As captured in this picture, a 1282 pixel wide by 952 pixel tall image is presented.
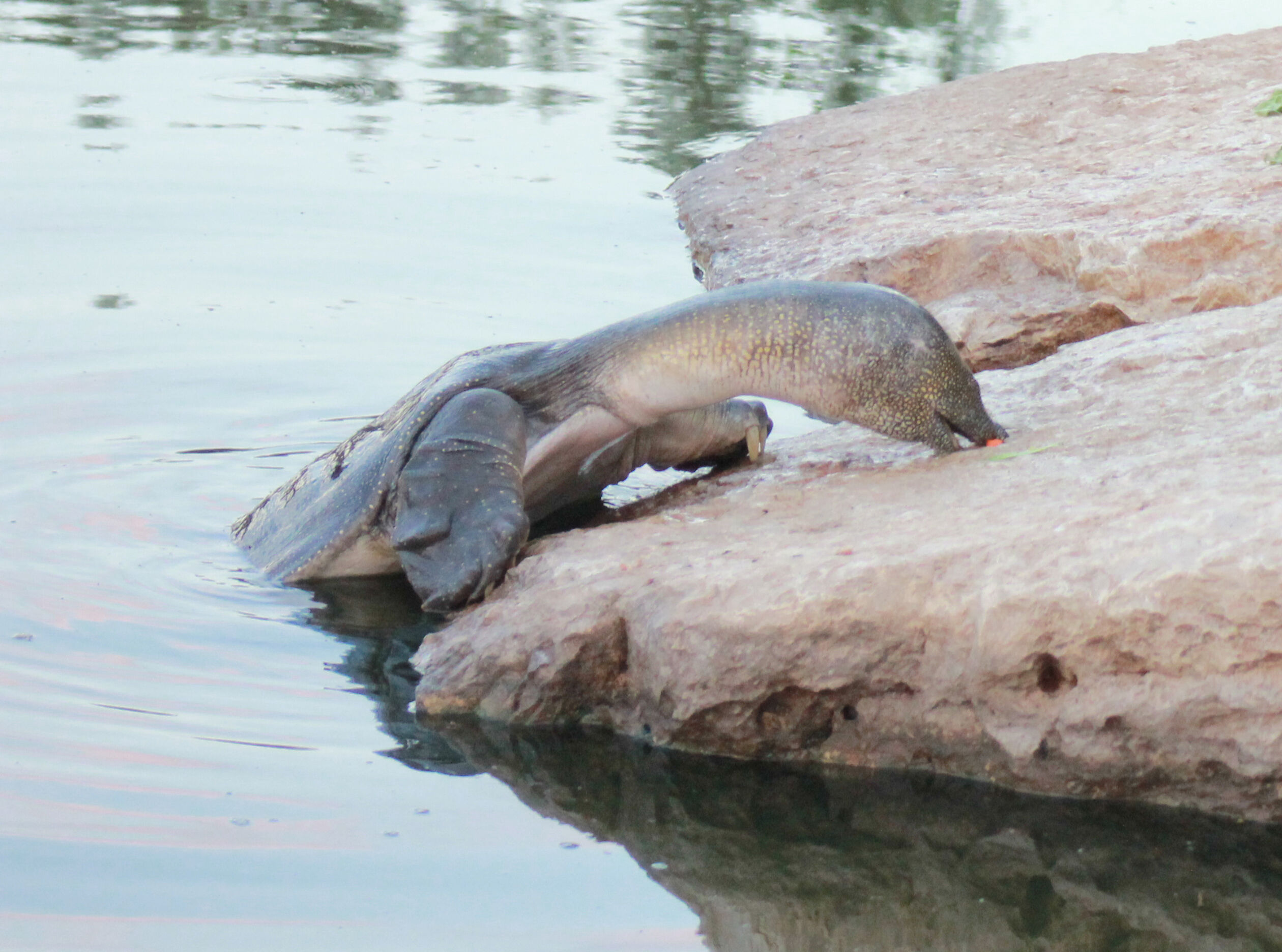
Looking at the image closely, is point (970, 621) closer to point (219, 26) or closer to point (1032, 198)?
point (1032, 198)

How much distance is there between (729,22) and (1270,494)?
1156 centimetres

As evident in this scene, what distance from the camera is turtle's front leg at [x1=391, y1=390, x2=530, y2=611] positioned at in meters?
4.06

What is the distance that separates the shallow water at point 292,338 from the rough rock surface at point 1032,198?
589 mm

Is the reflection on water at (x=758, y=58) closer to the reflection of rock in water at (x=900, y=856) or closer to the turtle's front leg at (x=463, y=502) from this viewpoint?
the turtle's front leg at (x=463, y=502)

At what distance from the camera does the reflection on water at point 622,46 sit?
10.8 metres

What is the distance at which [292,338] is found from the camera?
22.4 feet

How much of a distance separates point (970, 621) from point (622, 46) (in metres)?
10.5

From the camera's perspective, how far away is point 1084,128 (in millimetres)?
7930

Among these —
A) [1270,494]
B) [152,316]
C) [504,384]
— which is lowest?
[152,316]

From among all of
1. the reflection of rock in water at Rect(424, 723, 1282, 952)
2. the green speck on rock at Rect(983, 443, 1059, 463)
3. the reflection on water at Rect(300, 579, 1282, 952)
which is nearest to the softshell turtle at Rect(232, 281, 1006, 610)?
the green speck on rock at Rect(983, 443, 1059, 463)

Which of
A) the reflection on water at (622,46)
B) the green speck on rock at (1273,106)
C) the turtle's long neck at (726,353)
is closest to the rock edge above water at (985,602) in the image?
the turtle's long neck at (726,353)

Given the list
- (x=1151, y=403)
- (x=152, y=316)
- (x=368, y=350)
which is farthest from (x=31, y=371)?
(x=1151, y=403)

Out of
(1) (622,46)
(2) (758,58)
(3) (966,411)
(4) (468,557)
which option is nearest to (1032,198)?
(3) (966,411)

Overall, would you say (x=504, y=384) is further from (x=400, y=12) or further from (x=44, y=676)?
(x=400, y=12)
